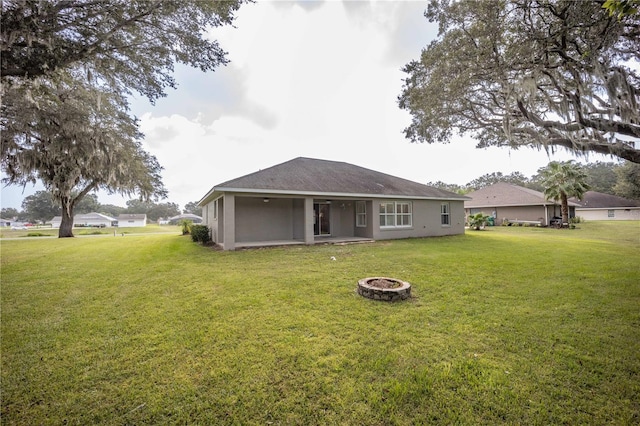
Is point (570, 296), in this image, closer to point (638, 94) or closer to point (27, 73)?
point (638, 94)

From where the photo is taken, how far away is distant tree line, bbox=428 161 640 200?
27.4m

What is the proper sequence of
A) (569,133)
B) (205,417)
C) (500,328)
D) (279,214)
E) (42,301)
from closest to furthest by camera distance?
1. (205,417)
2. (500,328)
3. (42,301)
4. (569,133)
5. (279,214)

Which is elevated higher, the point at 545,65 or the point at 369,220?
the point at 545,65

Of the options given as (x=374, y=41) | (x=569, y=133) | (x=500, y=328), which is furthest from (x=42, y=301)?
(x=569, y=133)

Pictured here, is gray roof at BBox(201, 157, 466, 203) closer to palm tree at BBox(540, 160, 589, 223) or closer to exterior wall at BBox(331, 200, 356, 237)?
exterior wall at BBox(331, 200, 356, 237)

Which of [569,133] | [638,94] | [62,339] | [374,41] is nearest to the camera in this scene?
[62,339]

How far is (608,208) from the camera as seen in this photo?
31922mm

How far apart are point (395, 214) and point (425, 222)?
212 centimetres

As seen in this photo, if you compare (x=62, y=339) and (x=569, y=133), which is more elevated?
(x=569, y=133)

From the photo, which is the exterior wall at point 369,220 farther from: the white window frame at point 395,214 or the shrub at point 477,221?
the shrub at point 477,221

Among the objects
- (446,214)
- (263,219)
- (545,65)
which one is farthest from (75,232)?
(545,65)

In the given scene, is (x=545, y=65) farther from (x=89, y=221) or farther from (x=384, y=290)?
(x=89, y=221)

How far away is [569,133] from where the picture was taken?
321 inches

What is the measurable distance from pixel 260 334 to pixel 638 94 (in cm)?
1020
